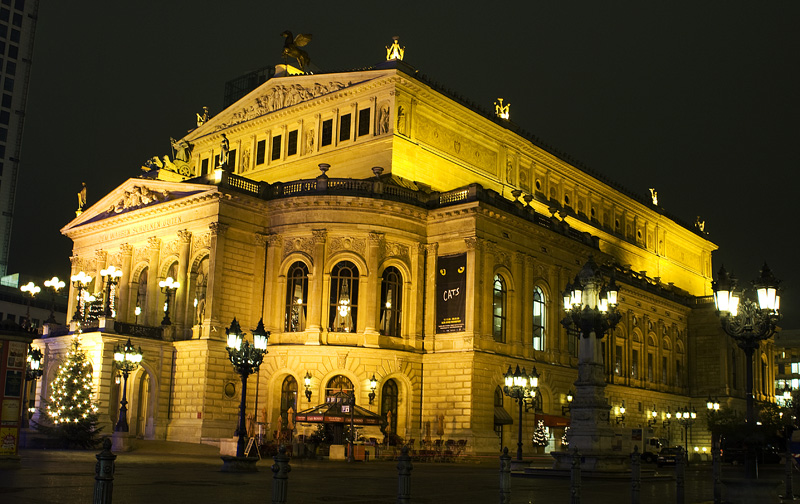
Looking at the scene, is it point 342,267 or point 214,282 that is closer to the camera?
point 214,282

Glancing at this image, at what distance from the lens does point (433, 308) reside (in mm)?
53344

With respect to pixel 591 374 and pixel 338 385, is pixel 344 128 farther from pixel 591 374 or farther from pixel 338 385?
pixel 591 374

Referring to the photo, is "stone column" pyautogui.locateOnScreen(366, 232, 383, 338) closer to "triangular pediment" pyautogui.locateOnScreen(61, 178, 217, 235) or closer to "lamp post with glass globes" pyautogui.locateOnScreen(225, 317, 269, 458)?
"triangular pediment" pyautogui.locateOnScreen(61, 178, 217, 235)

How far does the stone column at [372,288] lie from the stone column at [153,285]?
515 inches

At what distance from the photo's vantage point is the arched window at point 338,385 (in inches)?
1965

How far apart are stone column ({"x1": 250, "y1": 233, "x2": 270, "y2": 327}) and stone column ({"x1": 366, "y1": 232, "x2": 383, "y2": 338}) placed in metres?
5.55

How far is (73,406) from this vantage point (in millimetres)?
45438

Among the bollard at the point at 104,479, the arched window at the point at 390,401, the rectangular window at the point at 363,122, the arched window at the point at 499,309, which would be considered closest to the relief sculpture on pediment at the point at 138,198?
the rectangular window at the point at 363,122

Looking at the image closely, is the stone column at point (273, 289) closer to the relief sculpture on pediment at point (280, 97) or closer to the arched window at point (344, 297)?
the arched window at point (344, 297)

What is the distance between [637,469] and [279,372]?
33.8 meters

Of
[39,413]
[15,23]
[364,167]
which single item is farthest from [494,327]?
[15,23]

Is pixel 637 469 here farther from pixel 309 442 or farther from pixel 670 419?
pixel 670 419

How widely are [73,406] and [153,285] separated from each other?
36.2 feet

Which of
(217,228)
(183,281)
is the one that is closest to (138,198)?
(183,281)
